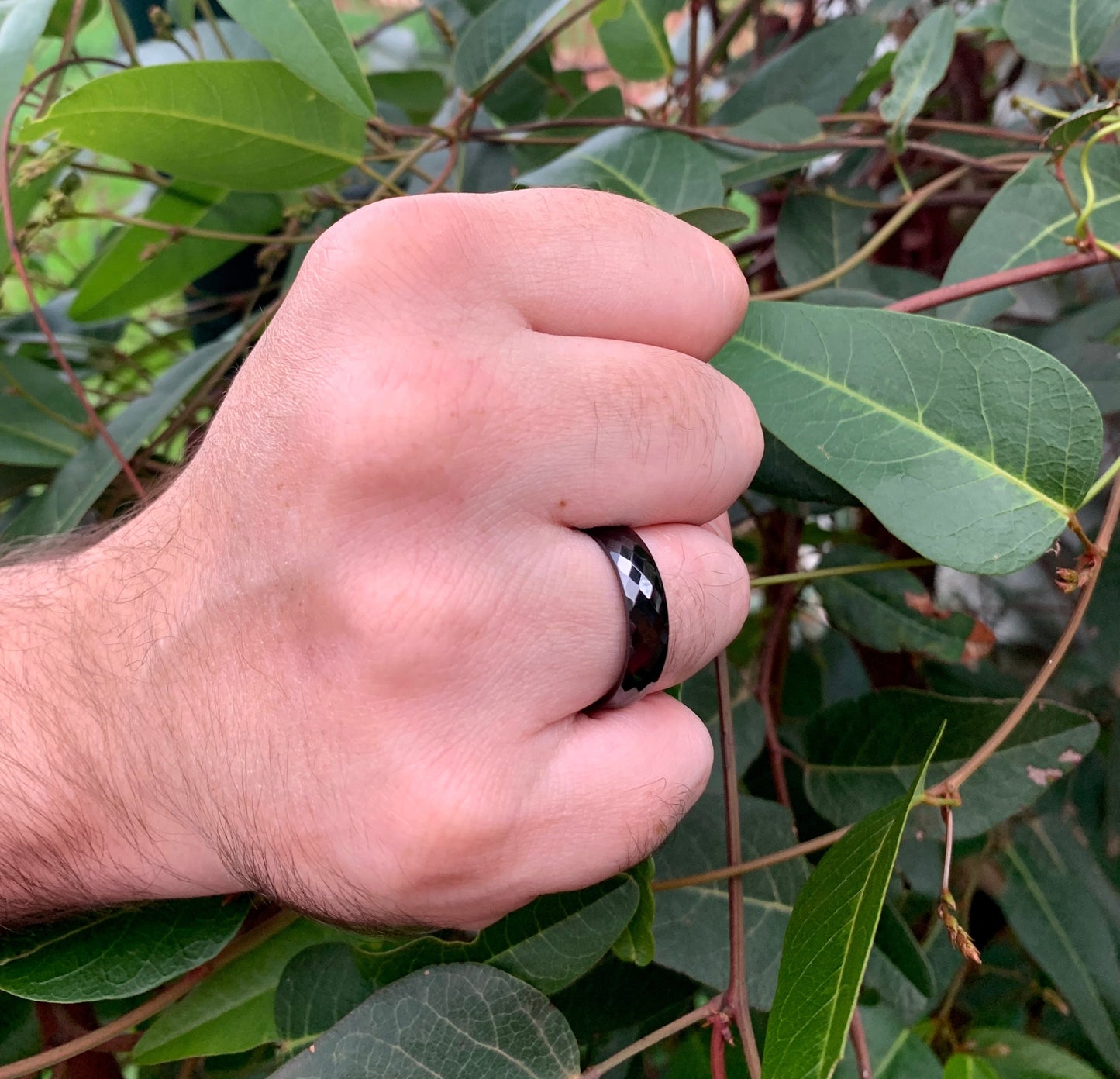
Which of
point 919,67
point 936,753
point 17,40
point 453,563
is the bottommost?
point 936,753

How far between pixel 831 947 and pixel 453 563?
213 mm

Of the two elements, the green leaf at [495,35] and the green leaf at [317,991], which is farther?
the green leaf at [495,35]

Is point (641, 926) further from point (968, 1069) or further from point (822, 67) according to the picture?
point (822, 67)

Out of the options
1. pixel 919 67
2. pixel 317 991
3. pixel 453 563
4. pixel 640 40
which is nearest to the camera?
pixel 453 563

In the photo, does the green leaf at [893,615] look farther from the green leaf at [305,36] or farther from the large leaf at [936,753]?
the green leaf at [305,36]

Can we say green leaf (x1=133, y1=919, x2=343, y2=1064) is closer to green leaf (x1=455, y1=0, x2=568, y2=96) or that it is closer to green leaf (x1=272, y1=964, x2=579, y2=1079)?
green leaf (x1=272, y1=964, x2=579, y2=1079)

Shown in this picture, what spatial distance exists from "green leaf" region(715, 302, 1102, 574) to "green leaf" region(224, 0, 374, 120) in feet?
0.88

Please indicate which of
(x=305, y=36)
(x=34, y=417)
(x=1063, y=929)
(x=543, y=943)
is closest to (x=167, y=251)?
(x=34, y=417)

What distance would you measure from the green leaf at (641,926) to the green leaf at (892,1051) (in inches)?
6.7

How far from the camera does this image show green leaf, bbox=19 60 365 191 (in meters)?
0.48

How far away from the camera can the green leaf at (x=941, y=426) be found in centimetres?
39

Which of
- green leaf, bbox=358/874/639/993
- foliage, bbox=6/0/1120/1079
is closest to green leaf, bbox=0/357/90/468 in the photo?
foliage, bbox=6/0/1120/1079

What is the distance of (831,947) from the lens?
14.3 inches

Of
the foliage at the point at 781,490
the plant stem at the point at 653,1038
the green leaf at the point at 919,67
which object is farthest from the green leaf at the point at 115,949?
the green leaf at the point at 919,67
